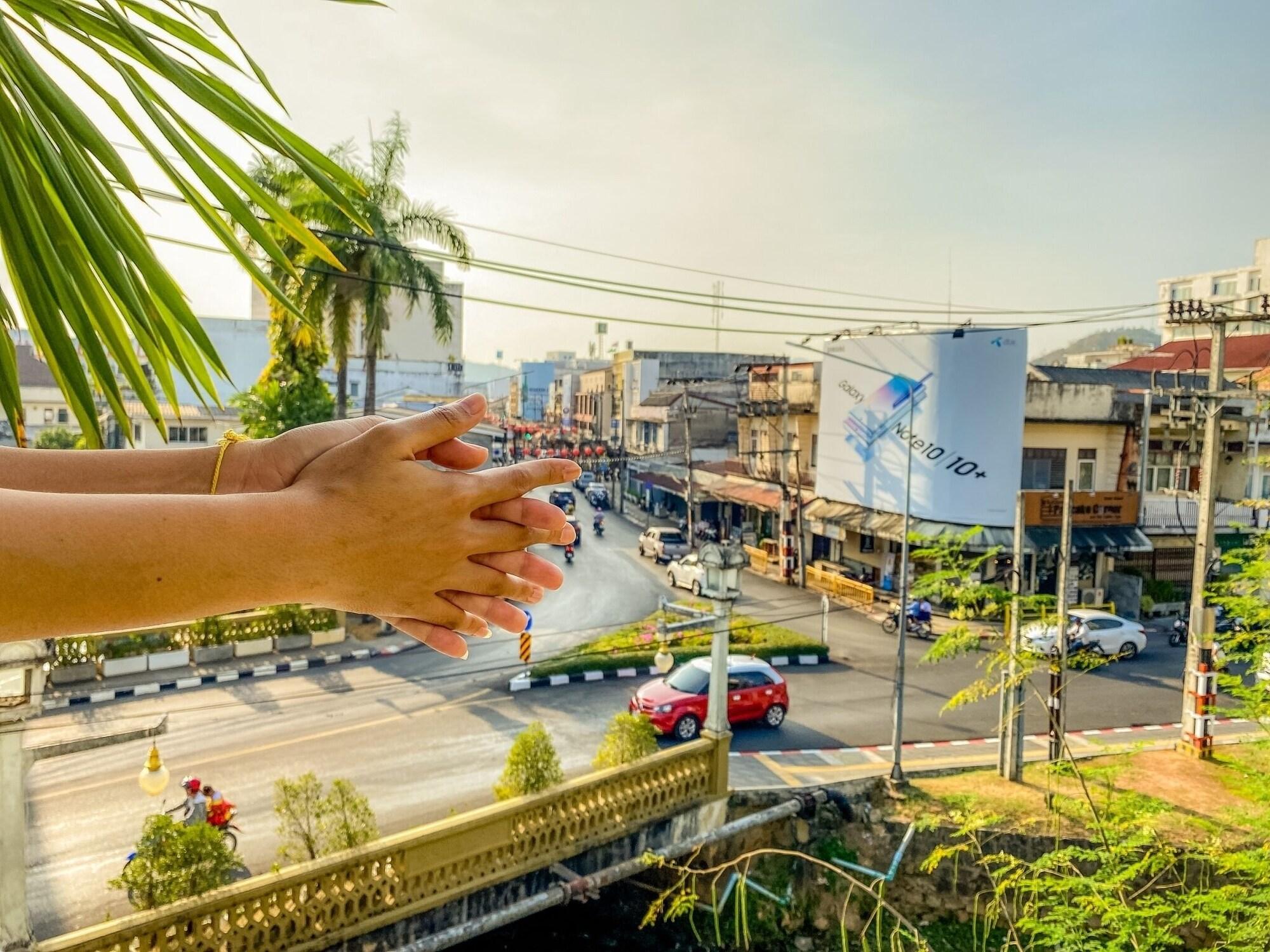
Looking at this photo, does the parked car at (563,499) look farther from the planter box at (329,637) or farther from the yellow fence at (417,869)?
the yellow fence at (417,869)

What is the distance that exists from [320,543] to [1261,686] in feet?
32.2

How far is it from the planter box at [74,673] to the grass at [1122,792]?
13.5 meters

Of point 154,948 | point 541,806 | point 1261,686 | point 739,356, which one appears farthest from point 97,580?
point 739,356

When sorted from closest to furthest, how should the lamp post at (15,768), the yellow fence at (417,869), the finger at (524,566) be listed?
the finger at (524,566)
the lamp post at (15,768)
the yellow fence at (417,869)

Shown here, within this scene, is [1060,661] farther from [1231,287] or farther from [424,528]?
[1231,287]

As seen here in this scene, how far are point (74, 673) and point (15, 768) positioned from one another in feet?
33.7

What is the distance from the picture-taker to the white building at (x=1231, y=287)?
39750 millimetres

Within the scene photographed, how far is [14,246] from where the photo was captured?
4.85 ft

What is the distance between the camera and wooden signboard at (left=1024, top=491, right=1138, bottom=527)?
867 inches

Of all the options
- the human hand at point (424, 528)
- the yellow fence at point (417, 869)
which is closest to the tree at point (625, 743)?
the yellow fence at point (417, 869)

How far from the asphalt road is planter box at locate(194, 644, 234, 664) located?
1.45 m

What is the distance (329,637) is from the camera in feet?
62.0

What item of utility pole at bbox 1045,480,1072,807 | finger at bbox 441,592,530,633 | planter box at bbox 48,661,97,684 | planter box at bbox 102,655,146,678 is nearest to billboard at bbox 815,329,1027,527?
utility pole at bbox 1045,480,1072,807

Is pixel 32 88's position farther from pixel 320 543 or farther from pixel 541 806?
pixel 541 806
